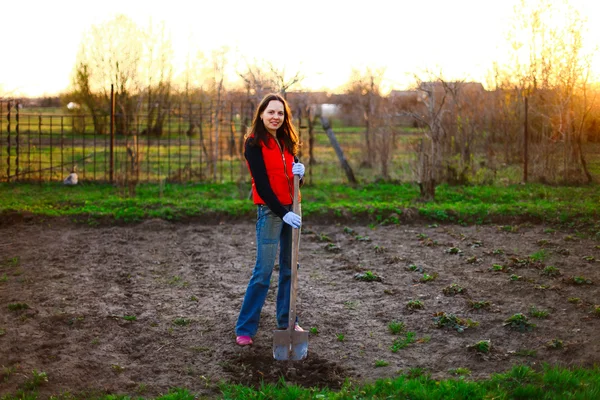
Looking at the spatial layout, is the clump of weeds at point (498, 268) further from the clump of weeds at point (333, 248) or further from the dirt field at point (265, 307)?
the clump of weeds at point (333, 248)

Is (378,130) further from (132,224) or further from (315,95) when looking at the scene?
(132,224)

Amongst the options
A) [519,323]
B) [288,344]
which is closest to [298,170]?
[288,344]

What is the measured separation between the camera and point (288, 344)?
4.76 m

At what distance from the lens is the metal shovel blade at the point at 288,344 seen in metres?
4.75

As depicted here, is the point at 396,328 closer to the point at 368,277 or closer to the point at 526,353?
the point at 526,353

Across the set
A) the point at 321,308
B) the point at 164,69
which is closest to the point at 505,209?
the point at 321,308

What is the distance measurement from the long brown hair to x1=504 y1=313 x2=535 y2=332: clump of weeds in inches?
93.2

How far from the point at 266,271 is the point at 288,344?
0.63 meters

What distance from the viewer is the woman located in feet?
16.3

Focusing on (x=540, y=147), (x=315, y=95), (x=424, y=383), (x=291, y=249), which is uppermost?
(x=315, y=95)

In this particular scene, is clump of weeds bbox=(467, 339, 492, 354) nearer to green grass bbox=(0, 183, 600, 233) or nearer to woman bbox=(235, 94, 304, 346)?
woman bbox=(235, 94, 304, 346)

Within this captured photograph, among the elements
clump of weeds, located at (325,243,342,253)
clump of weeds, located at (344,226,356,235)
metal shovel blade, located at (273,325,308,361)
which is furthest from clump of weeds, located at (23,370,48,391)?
clump of weeds, located at (344,226,356,235)

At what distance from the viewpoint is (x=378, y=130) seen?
17.0 m

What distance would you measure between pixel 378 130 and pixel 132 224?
854 centimetres
